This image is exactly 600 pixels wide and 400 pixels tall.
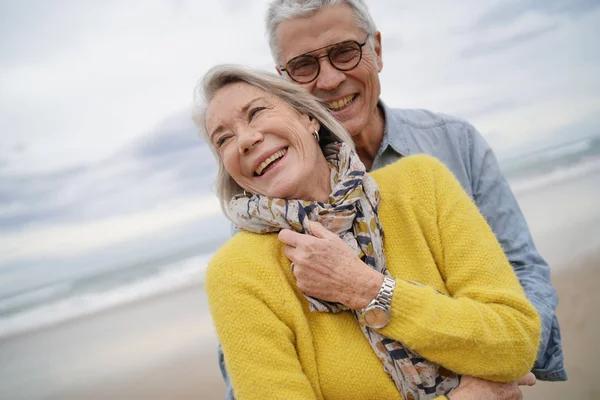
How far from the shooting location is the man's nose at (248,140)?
1.79 m

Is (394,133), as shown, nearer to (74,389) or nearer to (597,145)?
(74,389)


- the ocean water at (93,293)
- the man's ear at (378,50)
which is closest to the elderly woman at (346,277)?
the man's ear at (378,50)

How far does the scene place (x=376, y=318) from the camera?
1514mm

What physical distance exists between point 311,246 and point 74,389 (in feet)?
16.3

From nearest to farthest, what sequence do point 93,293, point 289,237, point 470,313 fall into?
point 470,313 < point 289,237 < point 93,293

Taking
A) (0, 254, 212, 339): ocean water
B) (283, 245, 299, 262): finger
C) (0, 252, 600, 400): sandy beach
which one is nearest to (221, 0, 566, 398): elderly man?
(283, 245, 299, 262): finger

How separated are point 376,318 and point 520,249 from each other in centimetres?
119

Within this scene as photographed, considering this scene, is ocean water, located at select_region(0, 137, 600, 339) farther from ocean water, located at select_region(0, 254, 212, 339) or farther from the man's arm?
the man's arm

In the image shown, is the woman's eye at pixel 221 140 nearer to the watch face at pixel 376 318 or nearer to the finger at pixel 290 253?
the finger at pixel 290 253

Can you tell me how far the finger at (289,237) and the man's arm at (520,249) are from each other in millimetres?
1260

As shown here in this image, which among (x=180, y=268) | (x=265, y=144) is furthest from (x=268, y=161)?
(x=180, y=268)

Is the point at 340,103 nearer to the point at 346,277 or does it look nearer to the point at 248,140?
the point at 248,140

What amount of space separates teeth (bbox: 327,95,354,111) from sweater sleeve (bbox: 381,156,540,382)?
3.31ft

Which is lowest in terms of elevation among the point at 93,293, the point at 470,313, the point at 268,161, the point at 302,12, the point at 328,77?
the point at 470,313
